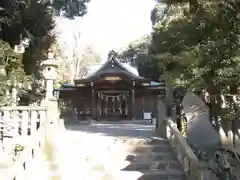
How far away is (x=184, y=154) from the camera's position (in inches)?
286

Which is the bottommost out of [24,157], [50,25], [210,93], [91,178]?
[91,178]

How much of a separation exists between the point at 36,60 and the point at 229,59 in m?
9.51

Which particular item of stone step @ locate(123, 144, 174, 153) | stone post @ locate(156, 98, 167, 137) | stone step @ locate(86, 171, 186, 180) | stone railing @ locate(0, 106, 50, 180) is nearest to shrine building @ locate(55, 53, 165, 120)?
stone post @ locate(156, 98, 167, 137)

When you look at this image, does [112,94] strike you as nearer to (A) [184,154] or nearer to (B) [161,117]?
(B) [161,117]

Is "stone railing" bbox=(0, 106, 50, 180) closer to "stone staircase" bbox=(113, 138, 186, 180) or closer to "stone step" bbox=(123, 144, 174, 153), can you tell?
"stone staircase" bbox=(113, 138, 186, 180)

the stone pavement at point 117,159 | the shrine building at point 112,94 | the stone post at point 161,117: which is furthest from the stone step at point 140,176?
the shrine building at point 112,94

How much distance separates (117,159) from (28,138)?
2.29 m

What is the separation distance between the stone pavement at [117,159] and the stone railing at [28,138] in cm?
51

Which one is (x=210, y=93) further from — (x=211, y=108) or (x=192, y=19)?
(x=192, y=19)

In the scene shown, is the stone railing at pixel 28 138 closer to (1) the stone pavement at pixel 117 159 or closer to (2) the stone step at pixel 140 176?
(1) the stone pavement at pixel 117 159

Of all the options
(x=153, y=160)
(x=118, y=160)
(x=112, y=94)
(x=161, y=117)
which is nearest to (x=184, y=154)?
(x=153, y=160)

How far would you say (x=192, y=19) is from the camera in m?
8.84

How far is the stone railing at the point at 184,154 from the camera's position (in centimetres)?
616

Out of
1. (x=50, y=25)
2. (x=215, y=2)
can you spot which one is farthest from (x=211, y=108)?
(x=50, y=25)
